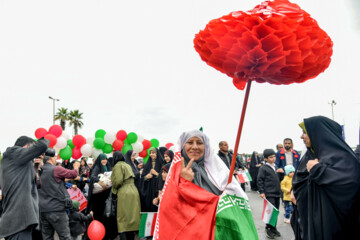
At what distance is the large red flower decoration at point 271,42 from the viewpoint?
6.18 ft

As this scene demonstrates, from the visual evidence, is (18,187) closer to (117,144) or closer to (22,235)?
(22,235)

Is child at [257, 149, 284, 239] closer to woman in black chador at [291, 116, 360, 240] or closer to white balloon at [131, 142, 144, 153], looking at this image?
woman in black chador at [291, 116, 360, 240]

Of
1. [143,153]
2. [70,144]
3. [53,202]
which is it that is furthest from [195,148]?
[143,153]

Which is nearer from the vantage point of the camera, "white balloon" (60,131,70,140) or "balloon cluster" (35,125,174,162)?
"white balloon" (60,131,70,140)

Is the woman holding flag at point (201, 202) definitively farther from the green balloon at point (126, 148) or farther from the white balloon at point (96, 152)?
the green balloon at point (126, 148)

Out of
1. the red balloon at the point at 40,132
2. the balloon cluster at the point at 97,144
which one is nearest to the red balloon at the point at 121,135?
the balloon cluster at the point at 97,144

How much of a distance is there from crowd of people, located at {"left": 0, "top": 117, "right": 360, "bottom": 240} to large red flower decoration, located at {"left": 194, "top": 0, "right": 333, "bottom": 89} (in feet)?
2.88

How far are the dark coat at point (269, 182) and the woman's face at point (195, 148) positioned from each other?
4508 mm

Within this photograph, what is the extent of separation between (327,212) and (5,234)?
3.72 metres

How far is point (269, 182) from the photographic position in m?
7.26

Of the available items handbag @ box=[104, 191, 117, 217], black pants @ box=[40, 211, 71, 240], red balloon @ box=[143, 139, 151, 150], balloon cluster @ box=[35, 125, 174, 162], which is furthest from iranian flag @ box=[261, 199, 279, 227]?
red balloon @ box=[143, 139, 151, 150]

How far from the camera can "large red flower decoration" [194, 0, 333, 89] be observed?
188 cm

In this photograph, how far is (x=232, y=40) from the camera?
6.45ft

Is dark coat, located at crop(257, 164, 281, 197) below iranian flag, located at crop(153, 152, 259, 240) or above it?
below
